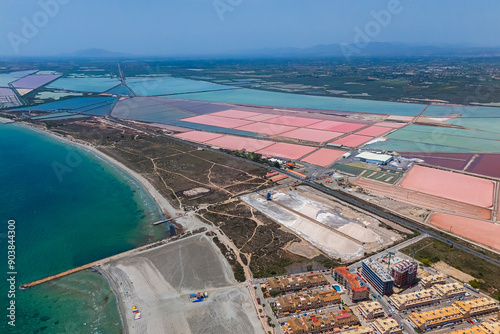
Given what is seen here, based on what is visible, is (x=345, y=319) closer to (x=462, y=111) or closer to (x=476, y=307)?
(x=476, y=307)

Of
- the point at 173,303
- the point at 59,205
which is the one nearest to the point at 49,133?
the point at 59,205

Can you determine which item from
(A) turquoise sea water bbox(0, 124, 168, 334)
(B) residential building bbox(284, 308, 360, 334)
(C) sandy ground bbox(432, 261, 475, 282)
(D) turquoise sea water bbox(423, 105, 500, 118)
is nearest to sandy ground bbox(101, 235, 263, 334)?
(A) turquoise sea water bbox(0, 124, 168, 334)

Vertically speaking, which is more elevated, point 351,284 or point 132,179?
point 351,284

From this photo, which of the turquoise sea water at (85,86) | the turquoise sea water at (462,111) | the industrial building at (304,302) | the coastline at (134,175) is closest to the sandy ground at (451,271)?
the industrial building at (304,302)

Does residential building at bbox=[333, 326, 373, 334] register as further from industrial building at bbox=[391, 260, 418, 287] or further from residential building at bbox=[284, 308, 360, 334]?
industrial building at bbox=[391, 260, 418, 287]

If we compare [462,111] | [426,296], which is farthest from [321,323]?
[462,111]

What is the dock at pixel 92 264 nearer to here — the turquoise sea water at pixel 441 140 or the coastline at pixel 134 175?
the coastline at pixel 134 175
